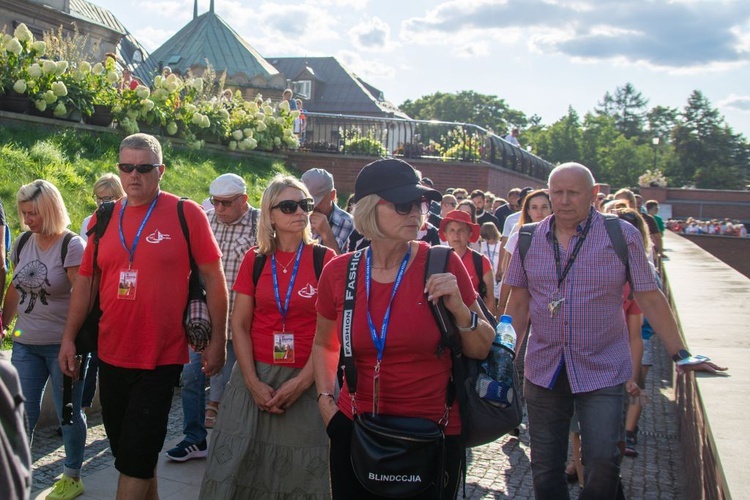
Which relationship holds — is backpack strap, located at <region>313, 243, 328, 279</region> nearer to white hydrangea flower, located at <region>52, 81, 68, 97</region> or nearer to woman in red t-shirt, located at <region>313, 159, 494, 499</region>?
woman in red t-shirt, located at <region>313, 159, 494, 499</region>

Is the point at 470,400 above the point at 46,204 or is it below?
below

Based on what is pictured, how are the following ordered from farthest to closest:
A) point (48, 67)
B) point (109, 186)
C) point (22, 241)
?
point (48, 67) → point (109, 186) → point (22, 241)

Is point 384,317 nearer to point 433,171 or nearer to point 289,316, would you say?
point 289,316

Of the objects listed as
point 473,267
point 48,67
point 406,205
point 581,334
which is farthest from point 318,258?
point 48,67

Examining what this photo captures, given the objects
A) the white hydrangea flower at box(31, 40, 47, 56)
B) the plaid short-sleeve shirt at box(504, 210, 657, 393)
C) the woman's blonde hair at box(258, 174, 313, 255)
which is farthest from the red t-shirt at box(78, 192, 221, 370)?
the white hydrangea flower at box(31, 40, 47, 56)

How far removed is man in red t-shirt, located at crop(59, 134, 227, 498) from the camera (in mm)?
4438

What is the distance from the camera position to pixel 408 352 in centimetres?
334

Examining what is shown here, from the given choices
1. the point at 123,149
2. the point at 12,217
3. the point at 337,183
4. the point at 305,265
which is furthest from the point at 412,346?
the point at 337,183

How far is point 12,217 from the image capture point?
9750 mm

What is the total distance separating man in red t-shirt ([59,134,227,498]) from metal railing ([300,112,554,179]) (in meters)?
17.9

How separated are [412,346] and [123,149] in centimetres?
218

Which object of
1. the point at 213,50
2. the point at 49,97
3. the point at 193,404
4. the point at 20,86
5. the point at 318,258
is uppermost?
the point at 213,50

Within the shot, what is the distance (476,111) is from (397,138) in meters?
116

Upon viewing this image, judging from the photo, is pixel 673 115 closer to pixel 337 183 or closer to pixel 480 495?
pixel 337 183
